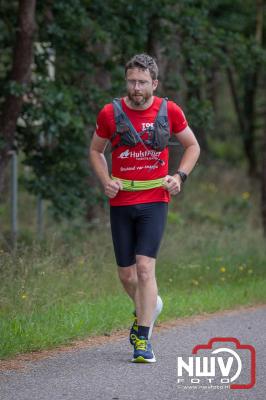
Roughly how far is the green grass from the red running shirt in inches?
60.0

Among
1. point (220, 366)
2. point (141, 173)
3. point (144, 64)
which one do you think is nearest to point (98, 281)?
point (141, 173)

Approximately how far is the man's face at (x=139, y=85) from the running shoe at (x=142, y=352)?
1.85m

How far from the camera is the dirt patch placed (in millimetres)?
7741

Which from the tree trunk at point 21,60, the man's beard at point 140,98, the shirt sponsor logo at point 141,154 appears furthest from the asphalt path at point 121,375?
the tree trunk at point 21,60

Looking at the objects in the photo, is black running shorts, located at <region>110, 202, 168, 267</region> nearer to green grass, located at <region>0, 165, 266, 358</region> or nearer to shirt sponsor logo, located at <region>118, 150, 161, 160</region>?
shirt sponsor logo, located at <region>118, 150, 161, 160</region>

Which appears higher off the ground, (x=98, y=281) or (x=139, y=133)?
(x=139, y=133)

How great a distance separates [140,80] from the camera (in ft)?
25.1

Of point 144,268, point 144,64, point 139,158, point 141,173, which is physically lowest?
point 144,268

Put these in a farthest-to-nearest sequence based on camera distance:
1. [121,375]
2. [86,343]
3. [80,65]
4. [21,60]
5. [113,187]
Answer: [80,65]
[21,60]
[86,343]
[113,187]
[121,375]

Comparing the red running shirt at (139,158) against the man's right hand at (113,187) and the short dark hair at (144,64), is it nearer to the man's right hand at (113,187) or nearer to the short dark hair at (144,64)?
the man's right hand at (113,187)

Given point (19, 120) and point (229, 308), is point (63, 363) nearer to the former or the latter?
point (229, 308)

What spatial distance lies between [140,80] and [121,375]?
87.5 inches

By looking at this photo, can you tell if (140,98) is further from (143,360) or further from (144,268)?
(143,360)

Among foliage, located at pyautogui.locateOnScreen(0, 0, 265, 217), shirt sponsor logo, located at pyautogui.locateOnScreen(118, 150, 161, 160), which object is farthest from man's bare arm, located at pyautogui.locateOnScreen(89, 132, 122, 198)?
foliage, located at pyautogui.locateOnScreen(0, 0, 265, 217)
